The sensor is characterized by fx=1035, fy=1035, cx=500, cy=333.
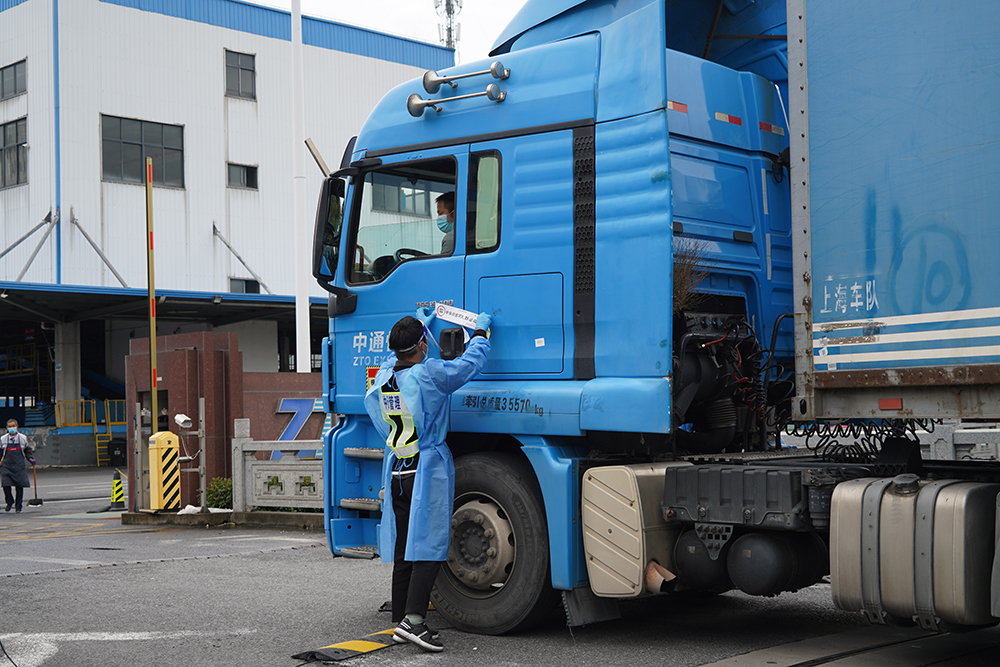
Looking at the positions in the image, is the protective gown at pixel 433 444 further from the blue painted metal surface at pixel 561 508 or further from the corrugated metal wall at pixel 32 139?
the corrugated metal wall at pixel 32 139

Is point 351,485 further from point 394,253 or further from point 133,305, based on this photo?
point 133,305

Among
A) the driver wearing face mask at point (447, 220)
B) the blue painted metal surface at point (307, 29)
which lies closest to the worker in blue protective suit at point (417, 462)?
the driver wearing face mask at point (447, 220)

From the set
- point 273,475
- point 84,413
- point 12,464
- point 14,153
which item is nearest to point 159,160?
point 14,153

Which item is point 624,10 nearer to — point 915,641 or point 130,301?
point 915,641

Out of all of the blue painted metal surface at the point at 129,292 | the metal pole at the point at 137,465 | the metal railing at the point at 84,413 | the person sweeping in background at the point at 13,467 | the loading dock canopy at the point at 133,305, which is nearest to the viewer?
the metal pole at the point at 137,465

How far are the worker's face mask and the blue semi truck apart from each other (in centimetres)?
7

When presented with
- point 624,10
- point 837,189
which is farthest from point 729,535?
point 624,10

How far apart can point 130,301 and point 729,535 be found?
28.4 metres

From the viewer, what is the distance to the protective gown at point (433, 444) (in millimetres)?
6227

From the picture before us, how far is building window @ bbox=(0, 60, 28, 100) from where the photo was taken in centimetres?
3432

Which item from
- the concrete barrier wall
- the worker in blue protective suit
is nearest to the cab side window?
the worker in blue protective suit

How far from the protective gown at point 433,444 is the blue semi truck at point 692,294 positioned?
30cm

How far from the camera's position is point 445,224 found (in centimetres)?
700

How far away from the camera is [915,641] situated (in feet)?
20.1
